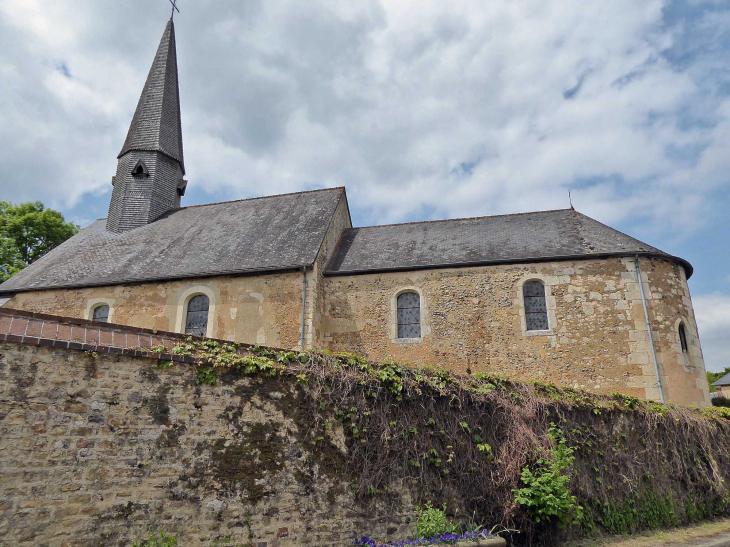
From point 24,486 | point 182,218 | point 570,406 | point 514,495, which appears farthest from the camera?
point 182,218

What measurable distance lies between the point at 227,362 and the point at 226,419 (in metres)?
0.68

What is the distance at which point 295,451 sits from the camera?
632 centimetres

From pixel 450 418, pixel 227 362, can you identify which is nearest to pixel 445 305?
pixel 450 418

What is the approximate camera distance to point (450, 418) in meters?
7.40

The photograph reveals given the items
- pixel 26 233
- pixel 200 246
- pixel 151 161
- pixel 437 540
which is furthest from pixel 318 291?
pixel 26 233

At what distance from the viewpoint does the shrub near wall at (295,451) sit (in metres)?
5.01

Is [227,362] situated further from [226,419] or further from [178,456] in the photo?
[178,456]

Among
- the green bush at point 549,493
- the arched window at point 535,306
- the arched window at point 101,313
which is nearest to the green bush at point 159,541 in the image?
the green bush at point 549,493

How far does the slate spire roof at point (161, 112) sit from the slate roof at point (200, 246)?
341 cm

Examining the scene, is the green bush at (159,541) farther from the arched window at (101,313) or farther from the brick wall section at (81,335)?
the arched window at (101,313)

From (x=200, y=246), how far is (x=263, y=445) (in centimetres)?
1121

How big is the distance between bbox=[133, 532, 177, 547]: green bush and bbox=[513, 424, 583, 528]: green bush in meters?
4.60

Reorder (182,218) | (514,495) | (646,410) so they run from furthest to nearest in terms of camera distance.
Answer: (182,218), (646,410), (514,495)

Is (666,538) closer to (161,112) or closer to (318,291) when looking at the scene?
(318,291)
